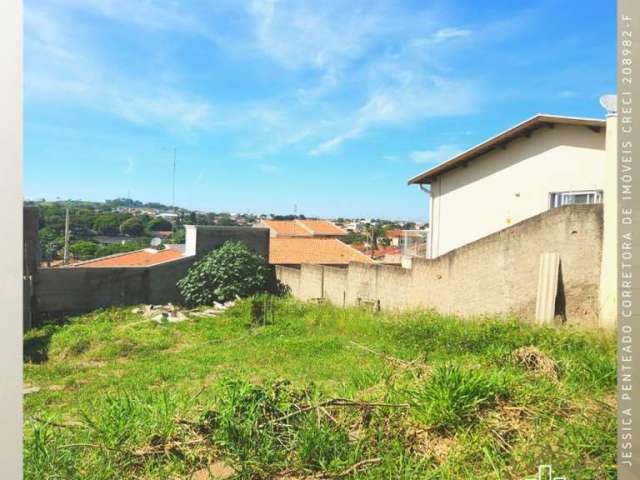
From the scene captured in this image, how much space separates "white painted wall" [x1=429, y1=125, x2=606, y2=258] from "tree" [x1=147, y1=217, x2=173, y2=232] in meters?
5.06

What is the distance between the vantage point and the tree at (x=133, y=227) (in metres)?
3.35

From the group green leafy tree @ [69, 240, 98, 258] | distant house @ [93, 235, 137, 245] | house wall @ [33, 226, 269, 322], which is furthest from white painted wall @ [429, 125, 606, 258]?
green leafy tree @ [69, 240, 98, 258]

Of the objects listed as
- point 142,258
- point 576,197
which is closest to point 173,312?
point 142,258

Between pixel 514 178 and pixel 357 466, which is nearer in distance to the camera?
pixel 357 466

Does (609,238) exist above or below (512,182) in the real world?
below

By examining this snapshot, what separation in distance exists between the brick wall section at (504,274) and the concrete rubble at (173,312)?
205 centimetres

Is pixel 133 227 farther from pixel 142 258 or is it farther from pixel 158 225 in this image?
pixel 142 258

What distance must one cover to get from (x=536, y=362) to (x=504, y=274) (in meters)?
2.42

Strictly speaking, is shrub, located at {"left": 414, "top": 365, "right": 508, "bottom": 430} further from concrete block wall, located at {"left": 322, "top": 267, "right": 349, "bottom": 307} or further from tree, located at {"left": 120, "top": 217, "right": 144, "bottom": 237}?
concrete block wall, located at {"left": 322, "top": 267, "right": 349, "bottom": 307}

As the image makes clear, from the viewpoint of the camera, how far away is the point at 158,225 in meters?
3.88

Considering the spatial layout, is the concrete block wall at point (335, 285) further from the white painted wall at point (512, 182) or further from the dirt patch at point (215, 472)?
the dirt patch at point (215, 472)

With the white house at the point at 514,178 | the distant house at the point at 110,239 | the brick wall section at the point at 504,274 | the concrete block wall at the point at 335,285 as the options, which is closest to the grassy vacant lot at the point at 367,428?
the distant house at the point at 110,239

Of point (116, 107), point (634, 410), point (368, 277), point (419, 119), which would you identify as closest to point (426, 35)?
point (419, 119)

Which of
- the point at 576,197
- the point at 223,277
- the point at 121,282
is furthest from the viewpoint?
the point at 223,277
